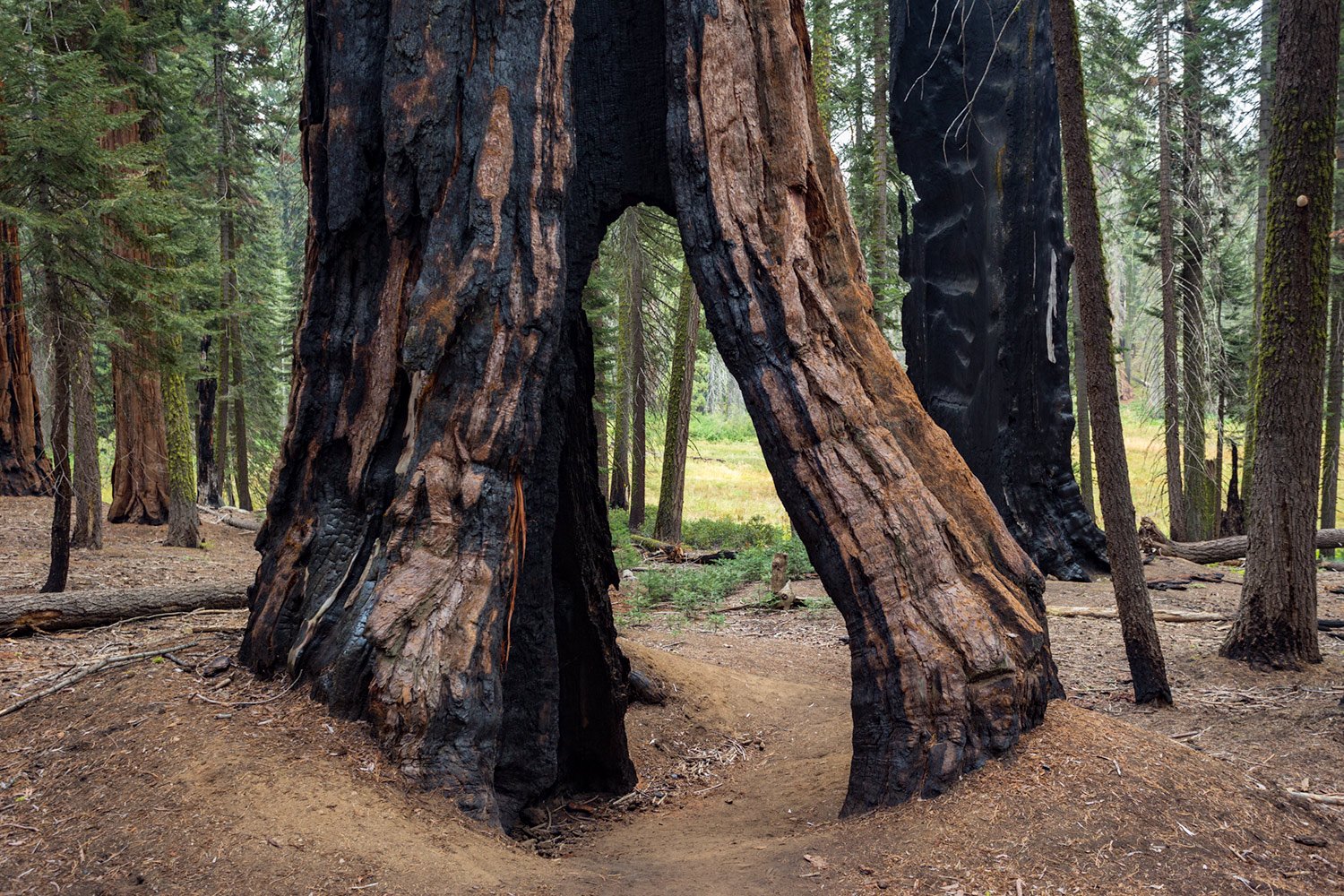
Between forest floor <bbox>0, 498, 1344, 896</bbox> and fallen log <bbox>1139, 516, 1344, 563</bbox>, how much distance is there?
9078 mm

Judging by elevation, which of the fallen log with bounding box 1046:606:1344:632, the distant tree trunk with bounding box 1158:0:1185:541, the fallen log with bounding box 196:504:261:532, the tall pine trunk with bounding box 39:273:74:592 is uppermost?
the distant tree trunk with bounding box 1158:0:1185:541

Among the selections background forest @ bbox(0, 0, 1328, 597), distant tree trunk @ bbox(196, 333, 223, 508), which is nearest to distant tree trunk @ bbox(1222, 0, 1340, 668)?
background forest @ bbox(0, 0, 1328, 597)

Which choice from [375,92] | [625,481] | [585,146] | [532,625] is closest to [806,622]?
[532,625]

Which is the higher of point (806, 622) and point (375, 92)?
point (375, 92)

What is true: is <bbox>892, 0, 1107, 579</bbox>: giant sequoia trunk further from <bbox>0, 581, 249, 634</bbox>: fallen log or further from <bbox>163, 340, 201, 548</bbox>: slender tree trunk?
<bbox>163, 340, 201, 548</bbox>: slender tree trunk

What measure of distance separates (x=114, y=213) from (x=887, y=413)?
697 centimetres

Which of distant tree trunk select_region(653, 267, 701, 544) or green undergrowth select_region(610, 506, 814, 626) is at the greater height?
distant tree trunk select_region(653, 267, 701, 544)

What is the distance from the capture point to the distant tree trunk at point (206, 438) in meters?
17.0

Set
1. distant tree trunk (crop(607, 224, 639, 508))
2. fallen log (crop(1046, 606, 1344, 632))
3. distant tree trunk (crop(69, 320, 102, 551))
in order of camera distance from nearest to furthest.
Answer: distant tree trunk (crop(69, 320, 102, 551)) < fallen log (crop(1046, 606, 1344, 632)) < distant tree trunk (crop(607, 224, 639, 508))

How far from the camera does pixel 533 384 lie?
4453mm

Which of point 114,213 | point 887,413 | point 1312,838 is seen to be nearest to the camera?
point 1312,838

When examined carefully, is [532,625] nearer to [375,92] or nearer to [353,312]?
[353,312]

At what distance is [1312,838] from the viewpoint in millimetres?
3670

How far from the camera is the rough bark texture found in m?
13.6
